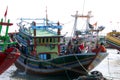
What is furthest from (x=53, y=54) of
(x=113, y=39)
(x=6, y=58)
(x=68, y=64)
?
(x=113, y=39)

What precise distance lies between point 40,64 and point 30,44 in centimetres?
334

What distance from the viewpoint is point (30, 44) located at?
Answer: 44.0 metres

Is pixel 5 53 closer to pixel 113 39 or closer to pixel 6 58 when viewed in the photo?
pixel 6 58

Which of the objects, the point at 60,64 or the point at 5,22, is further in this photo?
the point at 60,64

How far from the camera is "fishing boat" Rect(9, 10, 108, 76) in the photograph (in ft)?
127

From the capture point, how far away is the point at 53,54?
43688 mm

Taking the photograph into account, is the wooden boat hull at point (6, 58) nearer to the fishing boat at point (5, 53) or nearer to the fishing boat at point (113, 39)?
the fishing boat at point (5, 53)

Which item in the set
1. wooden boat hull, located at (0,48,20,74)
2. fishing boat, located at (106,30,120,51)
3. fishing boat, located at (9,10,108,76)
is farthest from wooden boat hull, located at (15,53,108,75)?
fishing boat, located at (106,30,120,51)

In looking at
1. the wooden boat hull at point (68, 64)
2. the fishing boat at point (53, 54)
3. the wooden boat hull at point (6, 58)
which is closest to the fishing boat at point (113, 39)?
the fishing boat at point (53, 54)

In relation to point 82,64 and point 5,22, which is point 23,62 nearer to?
point 82,64

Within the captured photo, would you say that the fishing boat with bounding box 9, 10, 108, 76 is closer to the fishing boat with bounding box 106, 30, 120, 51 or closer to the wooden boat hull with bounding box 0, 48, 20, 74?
the wooden boat hull with bounding box 0, 48, 20, 74

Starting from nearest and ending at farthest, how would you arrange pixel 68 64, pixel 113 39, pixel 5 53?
pixel 5 53, pixel 68 64, pixel 113 39

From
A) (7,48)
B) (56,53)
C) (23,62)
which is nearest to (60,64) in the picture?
(56,53)

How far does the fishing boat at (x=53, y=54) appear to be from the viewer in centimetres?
3872
